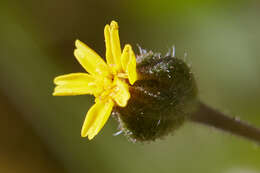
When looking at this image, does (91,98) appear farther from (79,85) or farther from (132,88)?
(132,88)


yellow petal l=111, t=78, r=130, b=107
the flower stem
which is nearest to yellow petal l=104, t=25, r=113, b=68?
yellow petal l=111, t=78, r=130, b=107

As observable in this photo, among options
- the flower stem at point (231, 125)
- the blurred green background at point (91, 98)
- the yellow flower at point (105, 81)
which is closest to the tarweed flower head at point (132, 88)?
the yellow flower at point (105, 81)

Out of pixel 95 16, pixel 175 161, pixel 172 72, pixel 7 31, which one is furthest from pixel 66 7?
pixel 172 72

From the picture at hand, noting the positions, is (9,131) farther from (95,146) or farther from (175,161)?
(175,161)

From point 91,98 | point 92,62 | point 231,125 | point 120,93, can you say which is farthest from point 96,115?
point 91,98

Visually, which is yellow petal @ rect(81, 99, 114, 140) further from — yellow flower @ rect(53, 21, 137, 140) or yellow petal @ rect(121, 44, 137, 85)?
yellow petal @ rect(121, 44, 137, 85)

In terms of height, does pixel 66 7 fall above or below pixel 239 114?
above

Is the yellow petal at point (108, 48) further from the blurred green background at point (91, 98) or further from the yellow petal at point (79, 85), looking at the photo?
the blurred green background at point (91, 98)
